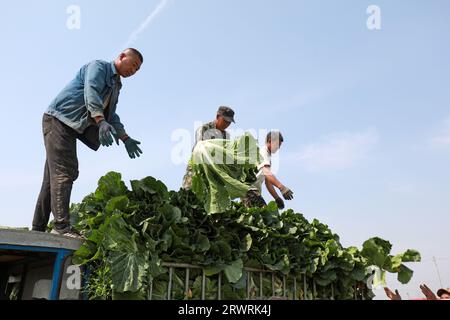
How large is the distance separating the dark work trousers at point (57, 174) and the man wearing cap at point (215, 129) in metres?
1.30

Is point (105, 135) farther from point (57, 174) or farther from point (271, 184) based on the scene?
point (271, 184)

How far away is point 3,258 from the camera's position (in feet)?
12.8

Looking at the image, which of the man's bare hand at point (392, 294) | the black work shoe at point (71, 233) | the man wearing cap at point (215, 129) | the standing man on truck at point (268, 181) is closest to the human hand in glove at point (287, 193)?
the standing man on truck at point (268, 181)

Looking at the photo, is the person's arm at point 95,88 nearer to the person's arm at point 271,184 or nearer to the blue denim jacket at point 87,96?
the blue denim jacket at point 87,96

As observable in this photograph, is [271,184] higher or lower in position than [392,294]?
higher

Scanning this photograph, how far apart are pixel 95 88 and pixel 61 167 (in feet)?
2.65

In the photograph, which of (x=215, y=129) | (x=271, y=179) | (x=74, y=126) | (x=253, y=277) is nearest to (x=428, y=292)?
(x=253, y=277)

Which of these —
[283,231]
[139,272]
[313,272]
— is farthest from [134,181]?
[313,272]

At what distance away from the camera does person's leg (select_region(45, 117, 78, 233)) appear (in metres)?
3.54

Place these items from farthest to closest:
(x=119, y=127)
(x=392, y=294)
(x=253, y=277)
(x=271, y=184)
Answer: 1. (x=271, y=184)
2. (x=392, y=294)
3. (x=119, y=127)
4. (x=253, y=277)

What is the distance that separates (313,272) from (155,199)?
1949 millimetres

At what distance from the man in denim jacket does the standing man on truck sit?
1.72 meters

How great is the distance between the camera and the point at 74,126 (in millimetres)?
3744
